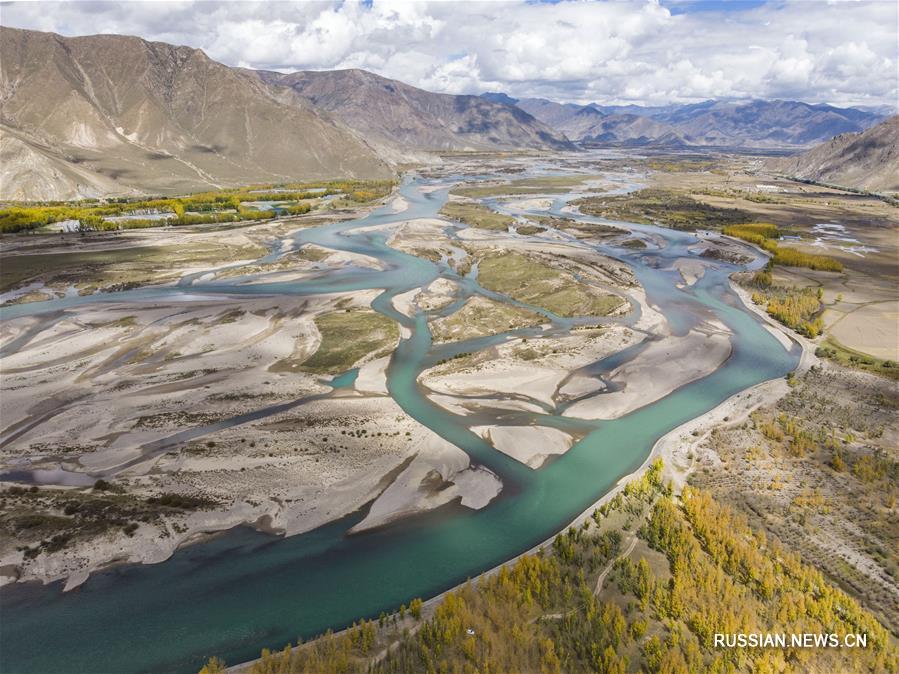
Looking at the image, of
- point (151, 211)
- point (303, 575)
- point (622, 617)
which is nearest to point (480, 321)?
point (303, 575)

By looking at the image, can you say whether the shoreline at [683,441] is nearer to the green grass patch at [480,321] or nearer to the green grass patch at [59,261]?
the green grass patch at [480,321]

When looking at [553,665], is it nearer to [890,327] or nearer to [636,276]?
[890,327]

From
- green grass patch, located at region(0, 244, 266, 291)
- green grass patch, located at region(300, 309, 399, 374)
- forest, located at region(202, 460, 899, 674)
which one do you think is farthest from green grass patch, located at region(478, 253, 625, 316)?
green grass patch, located at region(0, 244, 266, 291)

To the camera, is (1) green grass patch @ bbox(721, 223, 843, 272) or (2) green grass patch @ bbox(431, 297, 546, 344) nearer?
(2) green grass patch @ bbox(431, 297, 546, 344)

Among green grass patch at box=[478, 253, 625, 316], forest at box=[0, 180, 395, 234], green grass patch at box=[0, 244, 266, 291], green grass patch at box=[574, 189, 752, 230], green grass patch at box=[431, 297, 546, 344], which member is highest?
forest at box=[0, 180, 395, 234]

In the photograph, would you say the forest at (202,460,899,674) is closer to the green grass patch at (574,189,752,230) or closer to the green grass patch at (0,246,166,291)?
the green grass patch at (0,246,166,291)

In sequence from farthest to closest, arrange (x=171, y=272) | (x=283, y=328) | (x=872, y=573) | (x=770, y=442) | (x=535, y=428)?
(x=171, y=272)
(x=283, y=328)
(x=535, y=428)
(x=770, y=442)
(x=872, y=573)

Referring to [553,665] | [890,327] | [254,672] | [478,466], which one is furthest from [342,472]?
[890,327]

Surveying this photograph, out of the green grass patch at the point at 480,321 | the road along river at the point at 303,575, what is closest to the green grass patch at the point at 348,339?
the green grass patch at the point at 480,321

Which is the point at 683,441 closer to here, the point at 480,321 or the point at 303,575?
the point at 303,575
